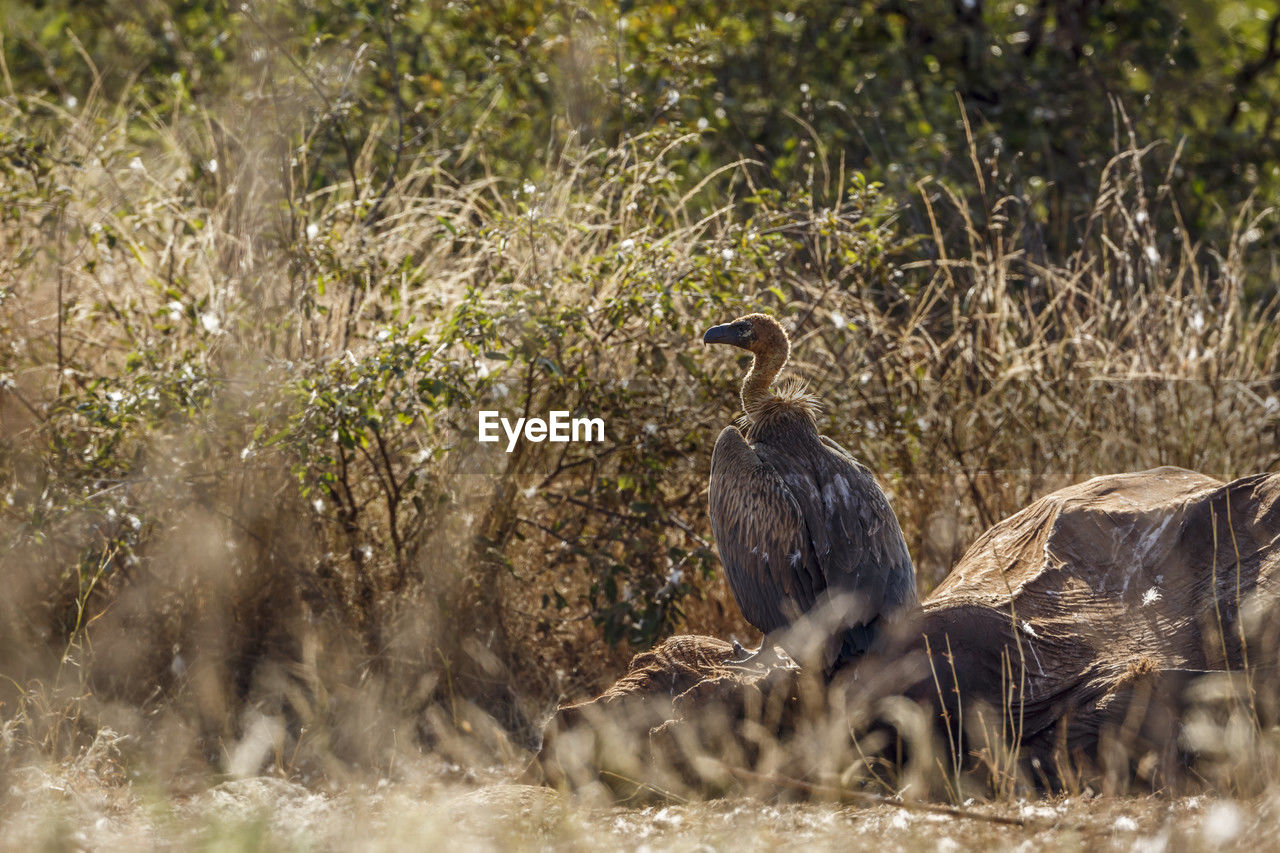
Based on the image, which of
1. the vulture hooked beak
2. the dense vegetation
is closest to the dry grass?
the dense vegetation

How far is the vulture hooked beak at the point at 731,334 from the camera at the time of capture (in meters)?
4.25

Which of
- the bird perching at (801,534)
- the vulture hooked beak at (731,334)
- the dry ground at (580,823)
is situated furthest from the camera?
the vulture hooked beak at (731,334)

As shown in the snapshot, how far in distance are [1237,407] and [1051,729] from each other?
8.87ft

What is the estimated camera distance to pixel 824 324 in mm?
5648

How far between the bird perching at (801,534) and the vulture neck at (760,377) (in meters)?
0.03

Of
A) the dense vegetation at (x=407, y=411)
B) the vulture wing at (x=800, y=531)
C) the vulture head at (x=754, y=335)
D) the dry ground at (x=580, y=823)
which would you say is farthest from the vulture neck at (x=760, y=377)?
the dry ground at (x=580, y=823)

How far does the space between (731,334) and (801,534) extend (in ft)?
2.62

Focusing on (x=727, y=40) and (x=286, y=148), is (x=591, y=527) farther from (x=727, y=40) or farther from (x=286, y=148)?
(x=727, y=40)

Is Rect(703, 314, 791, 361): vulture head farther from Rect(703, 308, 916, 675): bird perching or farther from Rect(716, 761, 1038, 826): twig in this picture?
Rect(716, 761, 1038, 826): twig

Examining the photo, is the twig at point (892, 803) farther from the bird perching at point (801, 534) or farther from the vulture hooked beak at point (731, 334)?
the vulture hooked beak at point (731, 334)

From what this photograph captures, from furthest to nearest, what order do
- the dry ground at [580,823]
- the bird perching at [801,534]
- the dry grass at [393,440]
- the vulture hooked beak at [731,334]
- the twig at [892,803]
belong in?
the dry grass at [393,440], the vulture hooked beak at [731,334], the bird perching at [801,534], the twig at [892,803], the dry ground at [580,823]

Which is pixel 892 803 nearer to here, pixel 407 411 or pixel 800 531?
pixel 800 531

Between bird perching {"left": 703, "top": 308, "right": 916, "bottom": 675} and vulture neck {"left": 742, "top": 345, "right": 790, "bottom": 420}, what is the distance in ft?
0.09

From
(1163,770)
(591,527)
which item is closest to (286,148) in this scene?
(591,527)
